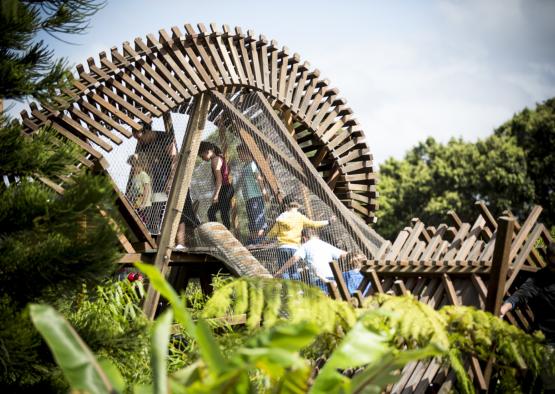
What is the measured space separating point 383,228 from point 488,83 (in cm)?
3182

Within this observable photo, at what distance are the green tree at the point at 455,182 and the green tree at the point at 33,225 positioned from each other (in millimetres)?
23132

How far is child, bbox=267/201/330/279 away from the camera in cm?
528

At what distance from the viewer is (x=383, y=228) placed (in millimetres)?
29156

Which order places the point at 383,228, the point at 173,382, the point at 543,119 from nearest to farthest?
the point at 173,382 → the point at 543,119 → the point at 383,228

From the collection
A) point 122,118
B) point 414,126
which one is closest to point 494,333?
point 122,118

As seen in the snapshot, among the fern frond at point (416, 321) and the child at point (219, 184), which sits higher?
the child at point (219, 184)

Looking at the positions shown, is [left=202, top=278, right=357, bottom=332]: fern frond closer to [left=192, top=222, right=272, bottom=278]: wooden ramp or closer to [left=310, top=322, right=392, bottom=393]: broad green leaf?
[left=310, top=322, right=392, bottom=393]: broad green leaf

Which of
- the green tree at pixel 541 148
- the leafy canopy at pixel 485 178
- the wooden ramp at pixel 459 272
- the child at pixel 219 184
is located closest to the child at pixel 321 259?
Answer: the wooden ramp at pixel 459 272

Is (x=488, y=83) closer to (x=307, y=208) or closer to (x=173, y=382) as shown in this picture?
(x=307, y=208)

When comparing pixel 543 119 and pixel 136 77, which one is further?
pixel 543 119

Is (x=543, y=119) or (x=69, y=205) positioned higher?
(x=543, y=119)

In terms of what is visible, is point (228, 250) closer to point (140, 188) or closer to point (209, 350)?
point (140, 188)

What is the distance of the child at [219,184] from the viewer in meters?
5.79

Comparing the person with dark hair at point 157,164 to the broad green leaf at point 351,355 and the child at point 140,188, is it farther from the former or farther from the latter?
the broad green leaf at point 351,355
